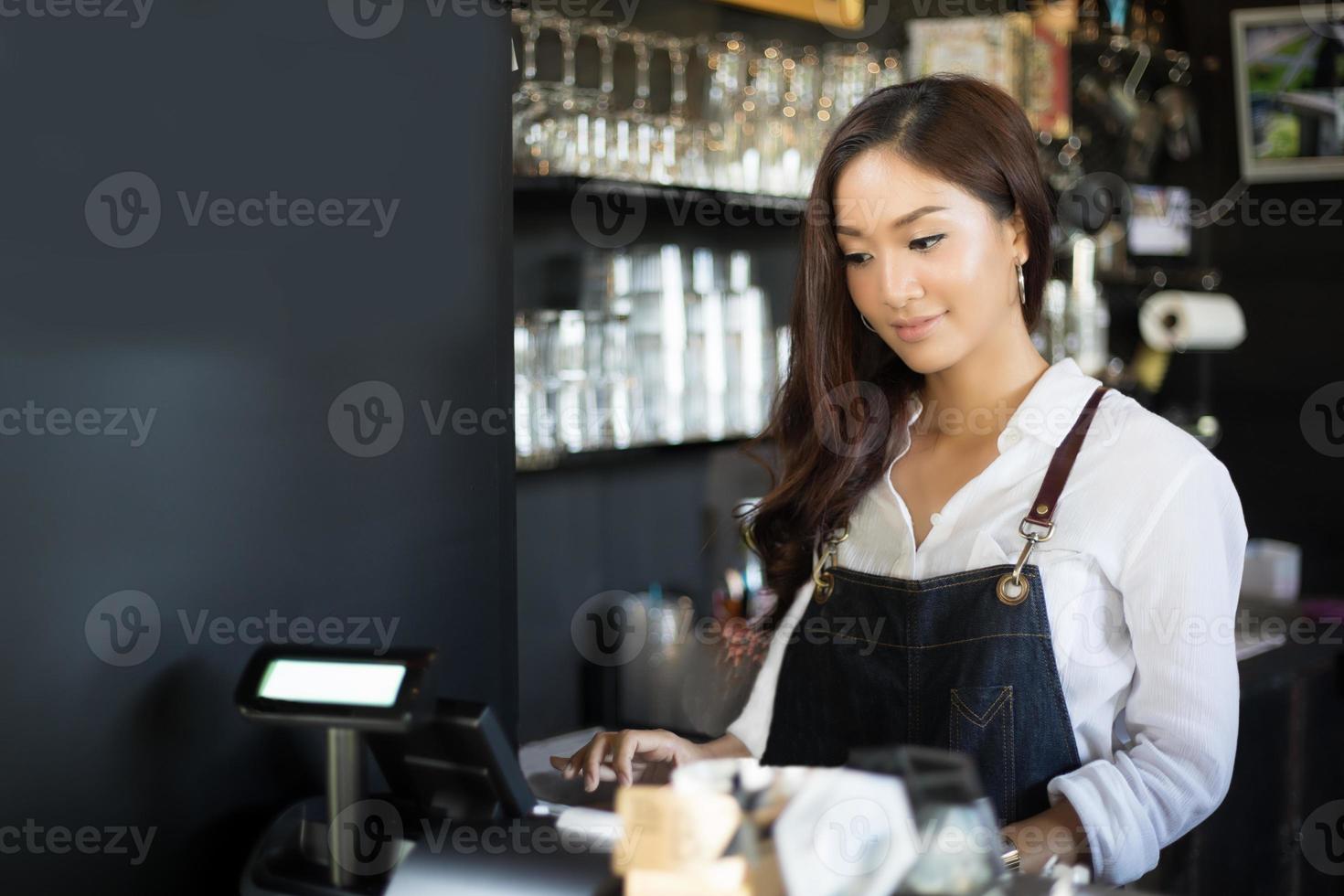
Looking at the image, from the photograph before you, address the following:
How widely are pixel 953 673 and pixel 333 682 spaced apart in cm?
86

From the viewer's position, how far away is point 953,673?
A: 166 centimetres

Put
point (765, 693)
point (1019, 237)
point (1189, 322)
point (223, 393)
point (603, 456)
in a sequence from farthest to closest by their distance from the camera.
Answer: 1. point (1189, 322)
2. point (603, 456)
3. point (765, 693)
4. point (1019, 237)
5. point (223, 393)

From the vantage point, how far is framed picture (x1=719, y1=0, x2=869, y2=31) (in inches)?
128

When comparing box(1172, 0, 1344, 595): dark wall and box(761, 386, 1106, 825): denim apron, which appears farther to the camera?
box(1172, 0, 1344, 595): dark wall

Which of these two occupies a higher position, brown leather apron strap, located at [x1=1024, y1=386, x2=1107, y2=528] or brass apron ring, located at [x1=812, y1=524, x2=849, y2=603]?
brown leather apron strap, located at [x1=1024, y1=386, x2=1107, y2=528]

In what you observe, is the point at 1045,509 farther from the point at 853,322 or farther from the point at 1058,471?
the point at 853,322

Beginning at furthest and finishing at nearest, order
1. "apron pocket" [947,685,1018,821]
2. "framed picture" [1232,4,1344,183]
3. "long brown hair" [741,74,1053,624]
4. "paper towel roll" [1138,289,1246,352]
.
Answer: "framed picture" [1232,4,1344,183]
"paper towel roll" [1138,289,1246,352]
"long brown hair" [741,74,1053,624]
"apron pocket" [947,685,1018,821]

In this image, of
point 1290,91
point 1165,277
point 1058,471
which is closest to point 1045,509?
point 1058,471

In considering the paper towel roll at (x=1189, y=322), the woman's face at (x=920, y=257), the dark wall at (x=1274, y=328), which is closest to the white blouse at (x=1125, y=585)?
the woman's face at (x=920, y=257)

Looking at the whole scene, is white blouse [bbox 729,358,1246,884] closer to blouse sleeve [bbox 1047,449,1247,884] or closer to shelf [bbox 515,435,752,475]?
blouse sleeve [bbox 1047,449,1247,884]

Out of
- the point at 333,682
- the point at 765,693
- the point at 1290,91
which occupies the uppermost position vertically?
the point at 1290,91

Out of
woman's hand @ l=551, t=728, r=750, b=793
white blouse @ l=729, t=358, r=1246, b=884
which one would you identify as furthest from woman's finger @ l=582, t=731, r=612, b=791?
white blouse @ l=729, t=358, r=1246, b=884

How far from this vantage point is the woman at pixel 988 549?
1539 millimetres

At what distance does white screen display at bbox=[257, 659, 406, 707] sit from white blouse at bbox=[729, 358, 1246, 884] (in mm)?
835
